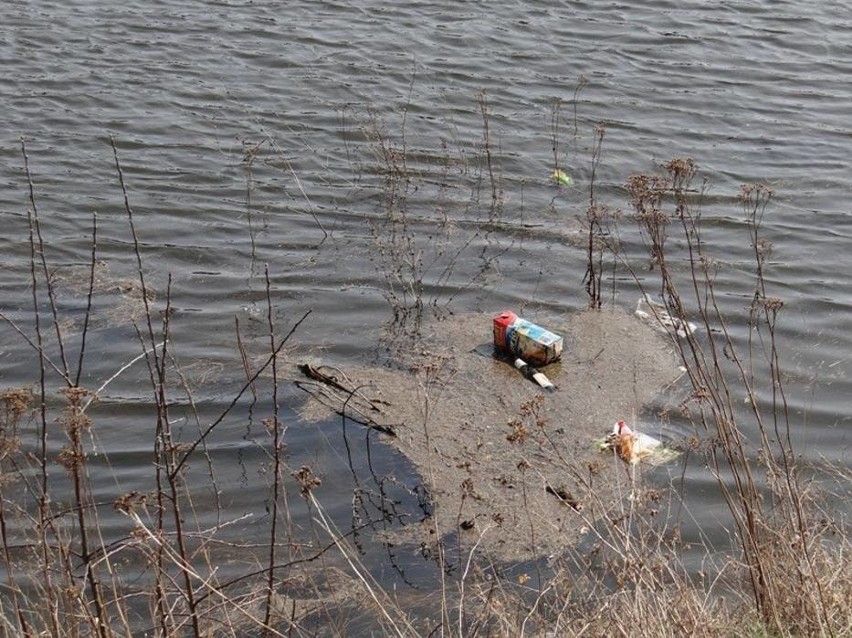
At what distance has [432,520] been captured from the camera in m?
5.16

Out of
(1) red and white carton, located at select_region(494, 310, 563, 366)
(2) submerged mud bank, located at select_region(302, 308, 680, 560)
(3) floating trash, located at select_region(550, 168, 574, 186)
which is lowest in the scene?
(2) submerged mud bank, located at select_region(302, 308, 680, 560)

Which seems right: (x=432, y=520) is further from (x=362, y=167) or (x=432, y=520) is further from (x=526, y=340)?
(x=362, y=167)

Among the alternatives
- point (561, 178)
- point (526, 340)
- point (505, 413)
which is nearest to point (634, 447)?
point (505, 413)

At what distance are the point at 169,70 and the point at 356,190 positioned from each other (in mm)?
2793

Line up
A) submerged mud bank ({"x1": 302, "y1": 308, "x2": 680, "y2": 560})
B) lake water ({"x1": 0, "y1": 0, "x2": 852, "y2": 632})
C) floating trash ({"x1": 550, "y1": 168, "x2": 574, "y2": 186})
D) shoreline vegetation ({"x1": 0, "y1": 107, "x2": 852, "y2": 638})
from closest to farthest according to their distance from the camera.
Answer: shoreline vegetation ({"x1": 0, "y1": 107, "x2": 852, "y2": 638}) → submerged mud bank ({"x1": 302, "y1": 308, "x2": 680, "y2": 560}) → lake water ({"x1": 0, "y1": 0, "x2": 852, "y2": 632}) → floating trash ({"x1": 550, "y1": 168, "x2": 574, "y2": 186})

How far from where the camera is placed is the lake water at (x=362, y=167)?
6234 millimetres

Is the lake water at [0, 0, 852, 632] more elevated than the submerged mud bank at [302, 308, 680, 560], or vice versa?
the lake water at [0, 0, 852, 632]

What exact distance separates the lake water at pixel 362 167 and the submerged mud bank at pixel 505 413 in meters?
0.23

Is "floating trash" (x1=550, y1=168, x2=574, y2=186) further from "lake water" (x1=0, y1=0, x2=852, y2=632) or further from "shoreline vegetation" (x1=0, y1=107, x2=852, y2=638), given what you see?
"shoreline vegetation" (x1=0, y1=107, x2=852, y2=638)

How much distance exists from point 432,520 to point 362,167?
4.14 meters

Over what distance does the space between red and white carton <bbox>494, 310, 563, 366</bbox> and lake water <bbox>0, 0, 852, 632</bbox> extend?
2.00 ft

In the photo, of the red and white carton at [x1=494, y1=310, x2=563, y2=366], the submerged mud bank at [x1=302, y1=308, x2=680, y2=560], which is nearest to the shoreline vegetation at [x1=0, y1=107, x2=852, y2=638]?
the submerged mud bank at [x1=302, y1=308, x2=680, y2=560]

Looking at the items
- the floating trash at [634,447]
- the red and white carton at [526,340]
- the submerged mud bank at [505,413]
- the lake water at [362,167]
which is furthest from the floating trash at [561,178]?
the floating trash at [634,447]

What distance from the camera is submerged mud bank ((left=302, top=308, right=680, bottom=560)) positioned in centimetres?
513
